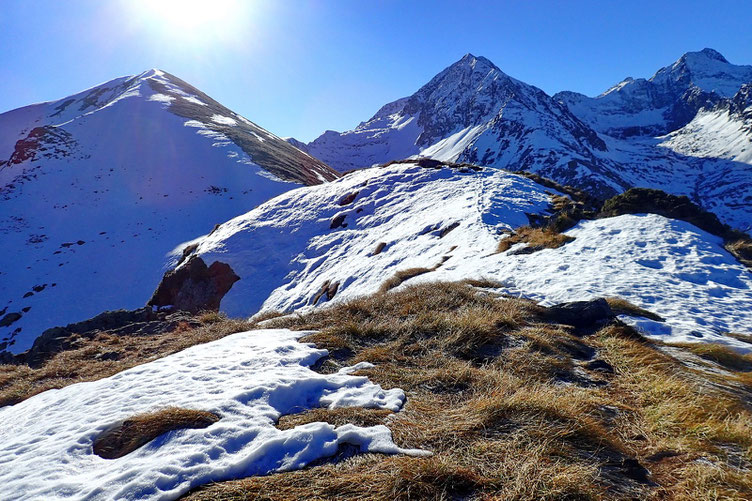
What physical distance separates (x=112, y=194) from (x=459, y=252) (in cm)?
5213

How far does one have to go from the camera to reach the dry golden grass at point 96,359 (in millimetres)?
7826

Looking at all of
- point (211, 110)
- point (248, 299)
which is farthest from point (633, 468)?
point (211, 110)

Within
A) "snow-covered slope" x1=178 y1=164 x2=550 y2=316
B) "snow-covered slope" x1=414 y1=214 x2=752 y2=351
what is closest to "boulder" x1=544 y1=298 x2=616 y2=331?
"snow-covered slope" x1=414 y1=214 x2=752 y2=351

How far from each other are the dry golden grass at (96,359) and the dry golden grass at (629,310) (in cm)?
858

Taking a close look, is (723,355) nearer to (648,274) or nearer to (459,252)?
(648,274)

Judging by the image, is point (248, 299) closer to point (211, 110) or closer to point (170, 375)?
point (170, 375)

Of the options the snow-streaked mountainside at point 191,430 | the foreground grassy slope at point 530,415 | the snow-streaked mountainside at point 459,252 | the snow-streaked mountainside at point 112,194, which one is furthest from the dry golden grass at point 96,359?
the snow-streaked mountainside at point 112,194

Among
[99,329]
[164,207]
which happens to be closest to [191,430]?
[99,329]

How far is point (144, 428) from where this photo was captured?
12.4 feet

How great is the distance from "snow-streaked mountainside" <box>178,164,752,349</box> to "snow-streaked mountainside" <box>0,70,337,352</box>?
17280mm

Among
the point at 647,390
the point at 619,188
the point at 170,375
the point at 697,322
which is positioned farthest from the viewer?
the point at 619,188

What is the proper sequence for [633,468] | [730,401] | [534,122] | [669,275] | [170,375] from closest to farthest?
[633,468] < [730,401] < [170,375] < [669,275] < [534,122]

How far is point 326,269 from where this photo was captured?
1902 cm

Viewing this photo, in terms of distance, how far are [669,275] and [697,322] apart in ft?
8.04
